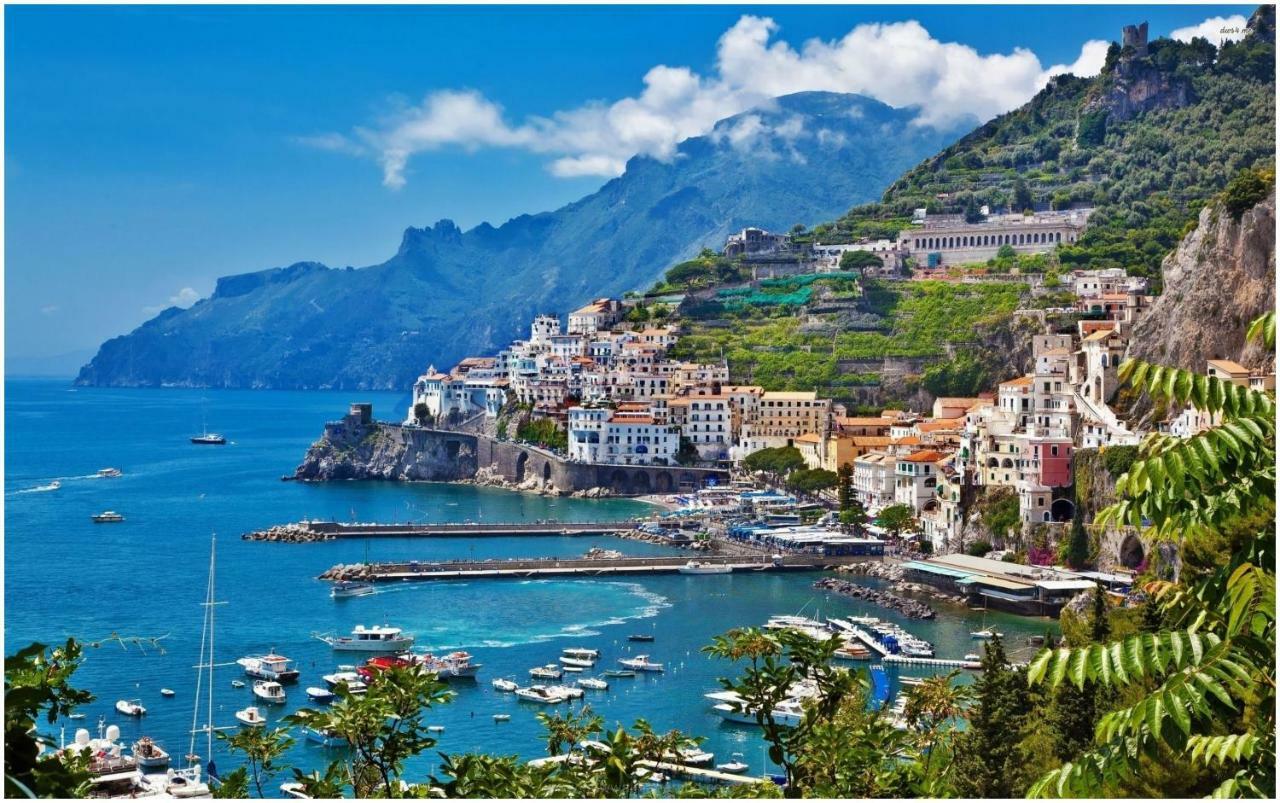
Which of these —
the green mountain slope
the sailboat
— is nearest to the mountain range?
the green mountain slope

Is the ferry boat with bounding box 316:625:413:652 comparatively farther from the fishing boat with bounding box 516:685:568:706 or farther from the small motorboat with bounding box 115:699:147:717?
the small motorboat with bounding box 115:699:147:717

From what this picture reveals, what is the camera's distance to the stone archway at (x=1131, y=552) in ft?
77.5

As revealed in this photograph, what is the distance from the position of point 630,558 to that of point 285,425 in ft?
169

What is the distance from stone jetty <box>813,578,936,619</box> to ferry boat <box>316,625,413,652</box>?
7.02 m

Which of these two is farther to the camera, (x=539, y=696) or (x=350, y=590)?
(x=350, y=590)

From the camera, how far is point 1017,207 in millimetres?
50094

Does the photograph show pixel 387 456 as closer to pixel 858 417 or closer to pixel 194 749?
pixel 858 417

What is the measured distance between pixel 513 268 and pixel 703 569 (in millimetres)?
130601

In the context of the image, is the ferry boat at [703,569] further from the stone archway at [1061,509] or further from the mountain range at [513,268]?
the mountain range at [513,268]

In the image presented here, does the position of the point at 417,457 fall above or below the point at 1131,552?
above

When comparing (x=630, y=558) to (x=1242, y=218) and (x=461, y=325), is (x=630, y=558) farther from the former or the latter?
(x=461, y=325)

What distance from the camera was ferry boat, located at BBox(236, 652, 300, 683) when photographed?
1800 centimetres

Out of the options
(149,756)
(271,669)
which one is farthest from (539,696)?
(149,756)

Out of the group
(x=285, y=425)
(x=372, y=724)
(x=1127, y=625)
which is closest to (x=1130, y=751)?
(x=372, y=724)
